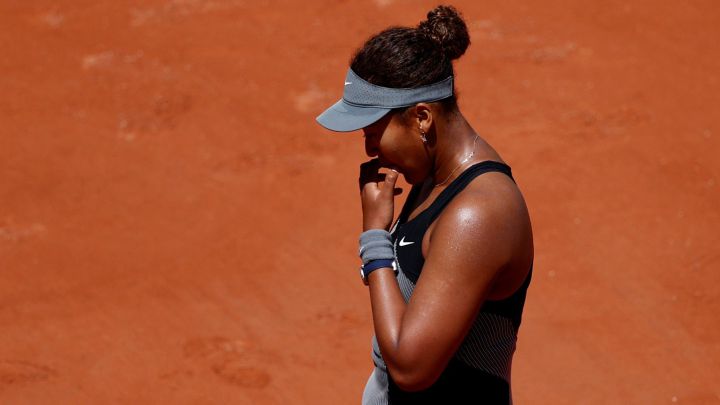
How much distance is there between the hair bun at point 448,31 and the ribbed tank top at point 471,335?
0.33 m

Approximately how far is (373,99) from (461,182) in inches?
12.3

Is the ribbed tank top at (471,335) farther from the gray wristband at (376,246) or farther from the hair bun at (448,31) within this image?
the hair bun at (448,31)

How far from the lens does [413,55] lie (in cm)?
248

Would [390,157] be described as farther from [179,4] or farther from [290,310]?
[179,4]

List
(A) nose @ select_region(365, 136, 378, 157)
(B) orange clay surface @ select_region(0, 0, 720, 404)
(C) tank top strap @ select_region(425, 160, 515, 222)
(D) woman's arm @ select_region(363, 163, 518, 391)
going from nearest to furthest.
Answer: (D) woman's arm @ select_region(363, 163, 518, 391)
(C) tank top strap @ select_region(425, 160, 515, 222)
(A) nose @ select_region(365, 136, 378, 157)
(B) orange clay surface @ select_region(0, 0, 720, 404)

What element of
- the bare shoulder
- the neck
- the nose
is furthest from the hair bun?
the bare shoulder

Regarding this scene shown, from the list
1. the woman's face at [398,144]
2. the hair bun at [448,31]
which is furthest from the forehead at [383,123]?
the hair bun at [448,31]

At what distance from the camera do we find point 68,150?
22.8ft

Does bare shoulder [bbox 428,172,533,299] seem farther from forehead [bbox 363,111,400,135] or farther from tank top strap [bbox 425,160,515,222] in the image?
forehead [bbox 363,111,400,135]

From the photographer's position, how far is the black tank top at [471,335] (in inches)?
95.7

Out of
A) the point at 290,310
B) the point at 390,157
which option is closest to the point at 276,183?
the point at 290,310

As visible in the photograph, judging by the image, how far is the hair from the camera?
2453 millimetres

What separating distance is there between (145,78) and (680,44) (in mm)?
4337

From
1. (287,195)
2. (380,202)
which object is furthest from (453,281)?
(287,195)
